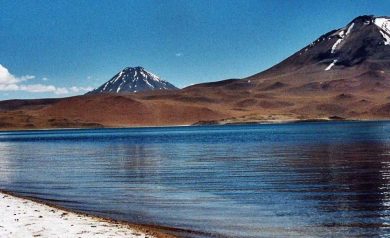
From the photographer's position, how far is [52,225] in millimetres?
16531

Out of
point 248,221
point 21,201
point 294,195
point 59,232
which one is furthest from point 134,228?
point 294,195

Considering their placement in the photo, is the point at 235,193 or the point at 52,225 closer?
the point at 52,225

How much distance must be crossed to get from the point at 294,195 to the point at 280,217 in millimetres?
4944

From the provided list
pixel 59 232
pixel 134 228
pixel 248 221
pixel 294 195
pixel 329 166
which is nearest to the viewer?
pixel 59 232

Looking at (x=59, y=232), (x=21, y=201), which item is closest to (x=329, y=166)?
(x=21, y=201)

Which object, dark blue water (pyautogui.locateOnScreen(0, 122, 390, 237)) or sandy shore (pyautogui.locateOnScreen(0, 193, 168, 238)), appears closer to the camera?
sandy shore (pyautogui.locateOnScreen(0, 193, 168, 238))

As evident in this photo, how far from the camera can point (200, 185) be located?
92.2 ft

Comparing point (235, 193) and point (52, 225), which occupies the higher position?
point (52, 225)

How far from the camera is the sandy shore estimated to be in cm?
→ 1529

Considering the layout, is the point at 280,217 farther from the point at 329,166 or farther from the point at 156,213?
the point at 329,166

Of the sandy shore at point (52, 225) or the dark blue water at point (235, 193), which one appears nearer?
the sandy shore at point (52, 225)

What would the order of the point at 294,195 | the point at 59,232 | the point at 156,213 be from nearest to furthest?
the point at 59,232, the point at 156,213, the point at 294,195

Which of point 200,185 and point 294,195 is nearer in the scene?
point 294,195

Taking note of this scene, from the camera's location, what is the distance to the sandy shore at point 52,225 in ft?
50.2
